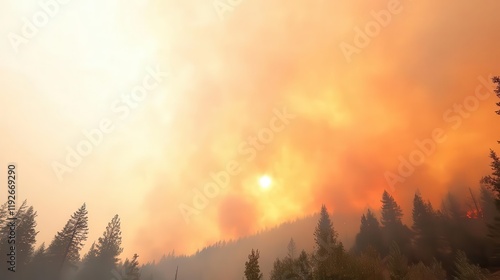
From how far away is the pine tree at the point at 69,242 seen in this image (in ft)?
222

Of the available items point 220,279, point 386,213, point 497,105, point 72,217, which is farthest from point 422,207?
point 220,279

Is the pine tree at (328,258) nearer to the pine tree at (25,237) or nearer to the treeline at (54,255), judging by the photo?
the treeline at (54,255)

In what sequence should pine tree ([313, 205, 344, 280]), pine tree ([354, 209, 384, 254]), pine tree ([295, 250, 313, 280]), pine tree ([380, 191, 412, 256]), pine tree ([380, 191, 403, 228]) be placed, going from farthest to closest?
1. pine tree ([380, 191, 403, 228])
2. pine tree ([354, 209, 384, 254])
3. pine tree ([380, 191, 412, 256])
4. pine tree ([295, 250, 313, 280])
5. pine tree ([313, 205, 344, 280])

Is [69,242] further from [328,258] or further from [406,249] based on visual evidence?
[406,249]

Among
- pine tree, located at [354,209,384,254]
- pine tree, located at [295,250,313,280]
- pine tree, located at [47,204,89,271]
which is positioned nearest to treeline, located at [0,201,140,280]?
pine tree, located at [47,204,89,271]

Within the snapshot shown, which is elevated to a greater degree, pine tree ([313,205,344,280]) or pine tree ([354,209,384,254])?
pine tree ([354,209,384,254])

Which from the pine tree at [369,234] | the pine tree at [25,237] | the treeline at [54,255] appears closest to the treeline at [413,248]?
the pine tree at [369,234]

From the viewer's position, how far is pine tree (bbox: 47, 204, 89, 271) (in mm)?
67562

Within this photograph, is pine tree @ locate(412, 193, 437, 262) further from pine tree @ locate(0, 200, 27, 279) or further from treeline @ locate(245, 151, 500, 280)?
pine tree @ locate(0, 200, 27, 279)

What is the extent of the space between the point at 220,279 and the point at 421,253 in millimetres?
139657

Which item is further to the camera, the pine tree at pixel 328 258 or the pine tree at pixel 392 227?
the pine tree at pixel 392 227

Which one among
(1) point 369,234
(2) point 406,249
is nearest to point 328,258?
(2) point 406,249

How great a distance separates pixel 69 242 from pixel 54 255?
18.3 feet

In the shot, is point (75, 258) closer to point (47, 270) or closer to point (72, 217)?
point (47, 270)
